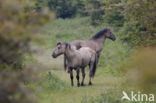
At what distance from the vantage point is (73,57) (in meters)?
11.5

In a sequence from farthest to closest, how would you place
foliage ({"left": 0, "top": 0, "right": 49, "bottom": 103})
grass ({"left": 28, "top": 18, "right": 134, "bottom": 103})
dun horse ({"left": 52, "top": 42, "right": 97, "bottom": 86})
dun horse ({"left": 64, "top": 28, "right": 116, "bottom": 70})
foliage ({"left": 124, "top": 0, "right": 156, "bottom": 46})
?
1. dun horse ({"left": 64, "top": 28, "right": 116, "bottom": 70})
2. dun horse ({"left": 52, "top": 42, "right": 97, "bottom": 86})
3. grass ({"left": 28, "top": 18, "right": 134, "bottom": 103})
4. foliage ({"left": 124, "top": 0, "right": 156, "bottom": 46})
5. foliage ({"left": 0, "top": 0, "right": 49, "bottom": 103})

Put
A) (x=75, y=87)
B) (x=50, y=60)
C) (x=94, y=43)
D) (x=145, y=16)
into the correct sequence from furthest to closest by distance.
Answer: (x=50, y=60) → (x=94, y=43) → (x=75, y=87) → (x=145, y=16)

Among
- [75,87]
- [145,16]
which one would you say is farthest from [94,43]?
[145,16]

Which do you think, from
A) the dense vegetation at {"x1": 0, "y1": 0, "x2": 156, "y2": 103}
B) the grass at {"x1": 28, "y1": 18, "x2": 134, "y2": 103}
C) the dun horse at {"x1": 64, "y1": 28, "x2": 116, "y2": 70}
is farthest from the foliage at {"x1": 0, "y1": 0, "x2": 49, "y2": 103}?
the dun horse at {"x1": 64, "y1": 28, "x2": 116, "y2": 70}

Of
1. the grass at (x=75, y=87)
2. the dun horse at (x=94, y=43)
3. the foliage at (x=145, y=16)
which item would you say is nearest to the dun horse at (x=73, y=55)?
the grass at (x=75, y=87)

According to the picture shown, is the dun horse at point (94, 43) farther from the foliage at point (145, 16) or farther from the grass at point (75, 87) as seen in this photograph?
the foliage at point (145, 16)

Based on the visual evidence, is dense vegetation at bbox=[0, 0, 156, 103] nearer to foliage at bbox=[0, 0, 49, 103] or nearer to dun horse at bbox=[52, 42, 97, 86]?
foliage at bbox=[0, 0, 49, 103]

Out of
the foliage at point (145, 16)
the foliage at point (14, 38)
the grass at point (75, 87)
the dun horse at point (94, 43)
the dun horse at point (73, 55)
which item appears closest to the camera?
the foliage at point (14, 38)

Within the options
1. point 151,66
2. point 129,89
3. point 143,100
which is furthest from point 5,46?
point 129,89

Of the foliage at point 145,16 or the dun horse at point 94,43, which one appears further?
the dun horse at point 94,43

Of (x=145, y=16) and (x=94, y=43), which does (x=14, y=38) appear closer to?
(x=145, y=16)

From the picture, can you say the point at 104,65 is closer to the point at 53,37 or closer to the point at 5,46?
the point at 53,37

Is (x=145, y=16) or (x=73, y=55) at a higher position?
(x=145, y=16)

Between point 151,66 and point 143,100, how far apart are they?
180 cm
